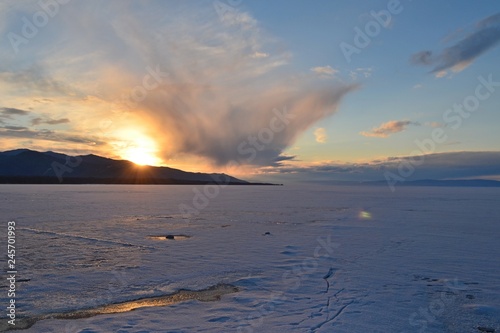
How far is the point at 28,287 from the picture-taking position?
773cm

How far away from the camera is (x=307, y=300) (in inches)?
288

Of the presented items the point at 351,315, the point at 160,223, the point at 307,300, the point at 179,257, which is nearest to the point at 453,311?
the point at 351,315

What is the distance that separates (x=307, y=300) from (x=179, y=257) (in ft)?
16.0

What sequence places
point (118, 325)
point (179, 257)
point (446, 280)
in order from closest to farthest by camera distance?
point (118, 325) → point (446, 280) → point (179, 257)

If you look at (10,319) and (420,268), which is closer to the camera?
(10,319)

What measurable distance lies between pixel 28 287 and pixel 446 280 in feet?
31.1

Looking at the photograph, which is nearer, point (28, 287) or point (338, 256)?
point (28, 287)

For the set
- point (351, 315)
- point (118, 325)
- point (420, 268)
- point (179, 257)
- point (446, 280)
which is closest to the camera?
point (118, 325)

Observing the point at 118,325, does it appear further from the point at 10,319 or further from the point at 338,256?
the point at 338,256

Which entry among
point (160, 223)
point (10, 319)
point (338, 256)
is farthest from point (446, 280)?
point (160, 223)

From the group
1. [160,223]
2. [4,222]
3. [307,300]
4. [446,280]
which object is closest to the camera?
[307,300]

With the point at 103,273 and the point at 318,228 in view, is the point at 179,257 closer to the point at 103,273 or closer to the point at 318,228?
the point at 103,273

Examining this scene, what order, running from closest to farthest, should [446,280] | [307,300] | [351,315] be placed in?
[351,315] < [307,300] < [446,280]

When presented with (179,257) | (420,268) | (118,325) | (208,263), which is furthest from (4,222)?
(420,268)
